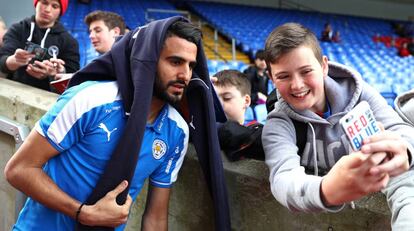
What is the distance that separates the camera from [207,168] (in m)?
1.44

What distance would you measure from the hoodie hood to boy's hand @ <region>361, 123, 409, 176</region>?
431 mm

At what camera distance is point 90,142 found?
1.33 m

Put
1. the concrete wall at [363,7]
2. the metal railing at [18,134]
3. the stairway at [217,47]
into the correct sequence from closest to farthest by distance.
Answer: the metal railing at [18,134]
the stairway at [217,47]
the concrete wall at [363,7]

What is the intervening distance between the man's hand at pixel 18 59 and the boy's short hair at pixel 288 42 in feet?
5.42

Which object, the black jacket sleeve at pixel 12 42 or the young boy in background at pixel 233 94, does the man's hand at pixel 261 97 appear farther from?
the black jacket sleeve at pixel 12 42

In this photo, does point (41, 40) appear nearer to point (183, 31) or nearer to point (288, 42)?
point (183, 31)

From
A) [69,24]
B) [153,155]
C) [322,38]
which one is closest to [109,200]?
[153,155]

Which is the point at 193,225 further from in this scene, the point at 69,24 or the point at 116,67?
the point at 69,24

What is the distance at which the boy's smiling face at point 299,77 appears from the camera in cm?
118

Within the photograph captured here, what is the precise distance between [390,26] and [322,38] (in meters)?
5.87

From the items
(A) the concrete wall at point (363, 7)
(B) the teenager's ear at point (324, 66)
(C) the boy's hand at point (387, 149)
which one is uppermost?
(C) the boy's hand at point (387, 149)

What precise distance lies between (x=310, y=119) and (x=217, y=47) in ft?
34.0

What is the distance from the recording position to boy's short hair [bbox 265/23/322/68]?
1.19 m

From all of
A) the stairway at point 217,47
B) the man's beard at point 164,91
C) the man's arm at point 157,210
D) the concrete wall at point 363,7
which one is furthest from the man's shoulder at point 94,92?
the concrete wall at point 363,7
